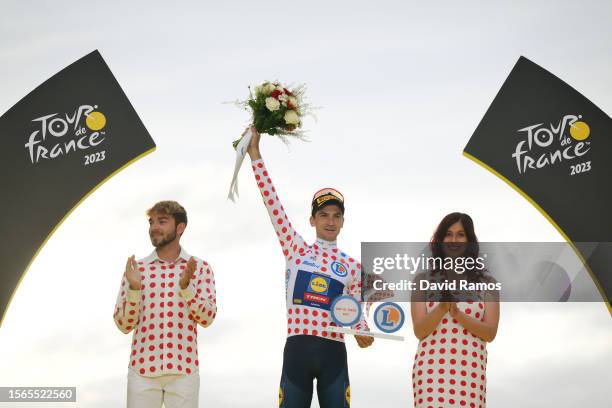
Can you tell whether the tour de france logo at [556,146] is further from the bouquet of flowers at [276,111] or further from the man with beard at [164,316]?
the man with beard at [164,316]

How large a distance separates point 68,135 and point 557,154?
17.7ft

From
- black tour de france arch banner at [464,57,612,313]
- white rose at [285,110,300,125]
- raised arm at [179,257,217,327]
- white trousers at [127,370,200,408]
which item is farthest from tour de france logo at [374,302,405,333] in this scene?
black tour de france arch banner at [464,57,612,313]

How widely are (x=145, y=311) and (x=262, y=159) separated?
176 centimetres

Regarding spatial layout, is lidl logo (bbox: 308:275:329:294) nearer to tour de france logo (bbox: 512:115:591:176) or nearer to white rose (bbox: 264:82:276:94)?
white rose (bbox: 264:82:276:94)

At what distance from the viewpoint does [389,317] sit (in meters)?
7.43

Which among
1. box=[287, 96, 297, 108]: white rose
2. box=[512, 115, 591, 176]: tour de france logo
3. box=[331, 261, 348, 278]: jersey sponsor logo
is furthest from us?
box=[512, 115, 591, 176]: tour de france logo

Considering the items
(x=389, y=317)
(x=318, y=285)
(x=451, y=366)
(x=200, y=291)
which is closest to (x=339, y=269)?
(x=318, y=285)

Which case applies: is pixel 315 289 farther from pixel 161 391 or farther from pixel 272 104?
pixel 272 104

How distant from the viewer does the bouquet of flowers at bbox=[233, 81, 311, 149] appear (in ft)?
27.0

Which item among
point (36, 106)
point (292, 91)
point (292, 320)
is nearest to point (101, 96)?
point (36, 106)

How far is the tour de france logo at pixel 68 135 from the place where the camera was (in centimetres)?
936

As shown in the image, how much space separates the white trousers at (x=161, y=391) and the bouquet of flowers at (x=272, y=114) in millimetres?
1820

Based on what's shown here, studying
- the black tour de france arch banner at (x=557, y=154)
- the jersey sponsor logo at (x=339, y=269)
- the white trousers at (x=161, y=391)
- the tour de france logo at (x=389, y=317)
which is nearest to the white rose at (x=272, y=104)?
the jersey sponsor logo at (x=339, y=269)

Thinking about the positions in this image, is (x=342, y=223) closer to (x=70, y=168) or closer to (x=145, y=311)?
(x=145, y=311)
